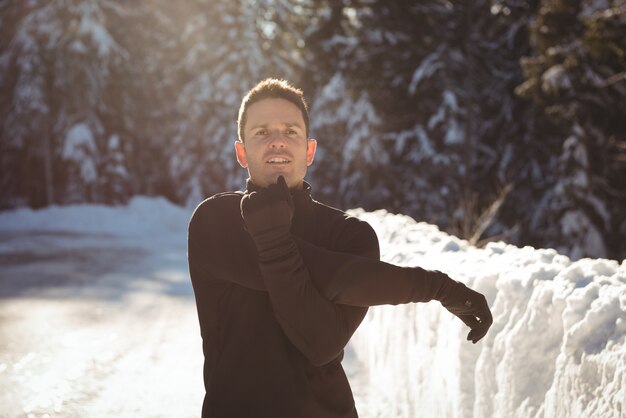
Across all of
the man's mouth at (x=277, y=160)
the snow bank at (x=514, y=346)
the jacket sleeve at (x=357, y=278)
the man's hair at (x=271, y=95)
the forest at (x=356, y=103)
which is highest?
the forest at (x=356, y=103)

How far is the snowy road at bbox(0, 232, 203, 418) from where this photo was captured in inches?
241

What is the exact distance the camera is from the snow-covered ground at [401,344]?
342 cm

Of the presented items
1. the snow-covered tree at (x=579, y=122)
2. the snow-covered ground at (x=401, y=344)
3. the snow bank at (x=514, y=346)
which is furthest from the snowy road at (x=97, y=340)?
the snow-covered tree at (x=579, y=122)

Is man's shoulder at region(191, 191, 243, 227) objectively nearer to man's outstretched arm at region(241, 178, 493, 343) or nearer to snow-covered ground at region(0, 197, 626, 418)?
man's outstretched arm at region(241, 178, 493, 343)

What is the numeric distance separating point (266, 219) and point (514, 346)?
250 centimetres

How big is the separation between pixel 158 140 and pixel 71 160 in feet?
29.4

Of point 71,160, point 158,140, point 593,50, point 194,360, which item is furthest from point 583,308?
point 158,140

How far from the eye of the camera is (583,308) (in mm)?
3471

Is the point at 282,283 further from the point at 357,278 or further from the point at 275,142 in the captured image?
the point at 275,142

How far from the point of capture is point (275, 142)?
7.76 ft

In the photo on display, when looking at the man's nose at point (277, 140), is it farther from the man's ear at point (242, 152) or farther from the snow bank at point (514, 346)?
the snow bank at point (514, 346)

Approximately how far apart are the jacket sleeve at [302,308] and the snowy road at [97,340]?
13.0 feet

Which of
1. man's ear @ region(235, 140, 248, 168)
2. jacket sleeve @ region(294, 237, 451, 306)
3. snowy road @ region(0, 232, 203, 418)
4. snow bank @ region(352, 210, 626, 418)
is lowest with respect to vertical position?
snowy road @ region(0, 232, 203, 418)

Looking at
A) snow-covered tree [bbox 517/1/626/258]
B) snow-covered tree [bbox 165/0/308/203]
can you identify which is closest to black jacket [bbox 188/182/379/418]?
snow-covered tree [bbox 517/1/626/258]
